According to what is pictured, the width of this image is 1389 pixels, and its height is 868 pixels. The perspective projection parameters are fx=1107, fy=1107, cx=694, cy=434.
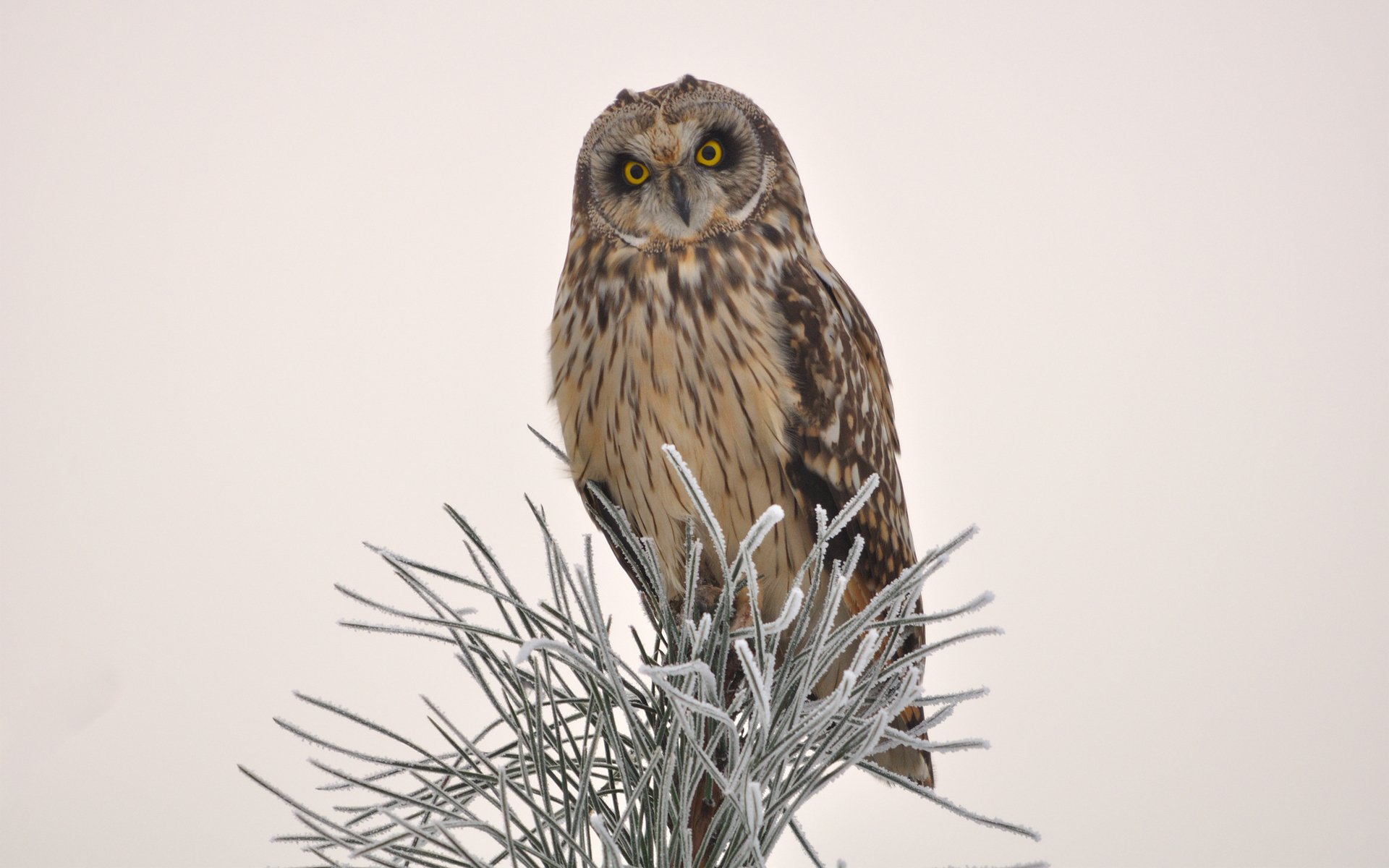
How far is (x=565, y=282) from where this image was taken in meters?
1.01

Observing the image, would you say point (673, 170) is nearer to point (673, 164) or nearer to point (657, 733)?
point (673, 164)

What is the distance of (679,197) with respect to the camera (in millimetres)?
964

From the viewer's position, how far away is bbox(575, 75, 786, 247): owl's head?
0.95m

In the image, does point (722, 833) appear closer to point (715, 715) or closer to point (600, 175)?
point (715, 715)

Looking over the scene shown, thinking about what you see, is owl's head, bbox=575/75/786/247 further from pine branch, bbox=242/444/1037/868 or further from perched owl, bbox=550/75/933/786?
pine branch, bbox=242/444/1037/868

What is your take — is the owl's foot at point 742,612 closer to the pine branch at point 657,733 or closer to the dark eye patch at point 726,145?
the pine branch at point 657,733

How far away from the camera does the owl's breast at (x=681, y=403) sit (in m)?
0.90

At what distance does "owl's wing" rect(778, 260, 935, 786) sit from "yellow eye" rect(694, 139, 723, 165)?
0.12 meters

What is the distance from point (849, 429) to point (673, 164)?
27 cm

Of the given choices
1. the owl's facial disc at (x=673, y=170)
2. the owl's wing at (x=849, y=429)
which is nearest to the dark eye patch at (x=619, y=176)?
the owl's facial disc at (x=673, y=170)

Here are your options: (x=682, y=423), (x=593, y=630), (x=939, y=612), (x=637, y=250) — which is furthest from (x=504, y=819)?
(x=637, y=250)

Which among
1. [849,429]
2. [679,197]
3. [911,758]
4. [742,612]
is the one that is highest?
[679,197]

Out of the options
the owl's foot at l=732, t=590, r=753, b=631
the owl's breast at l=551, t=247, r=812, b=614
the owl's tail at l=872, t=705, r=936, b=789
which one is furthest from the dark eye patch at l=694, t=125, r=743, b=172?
the owl's tail at l=872, t=705, r=936, b=789

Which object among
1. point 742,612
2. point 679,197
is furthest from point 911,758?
point 679,197
